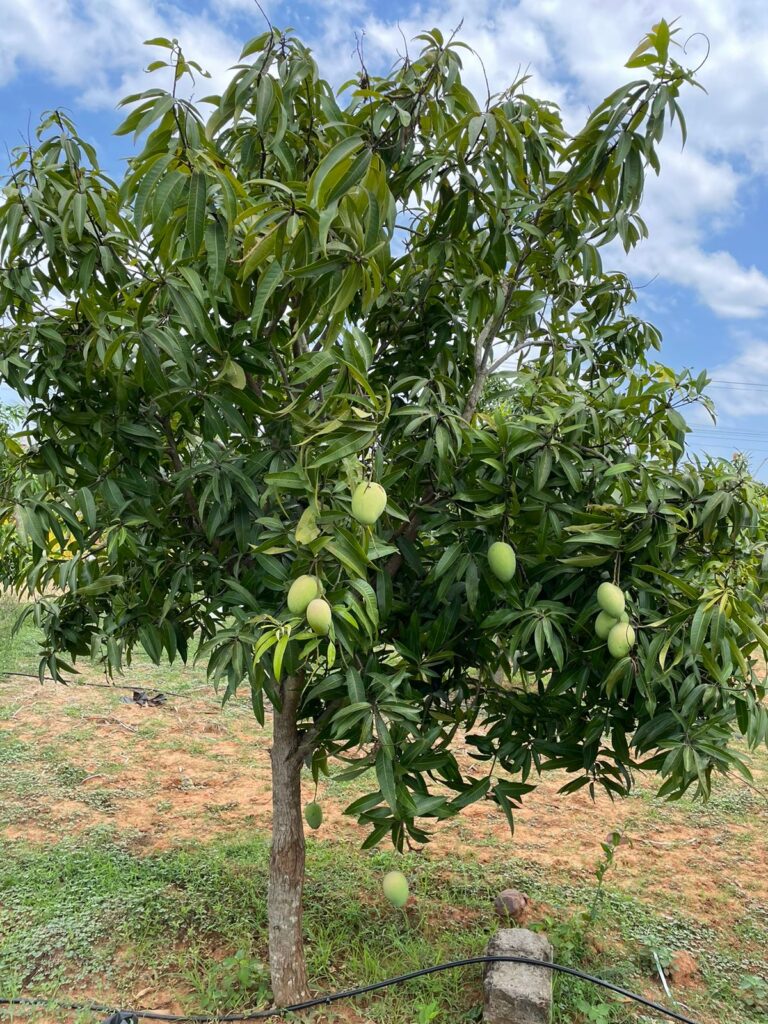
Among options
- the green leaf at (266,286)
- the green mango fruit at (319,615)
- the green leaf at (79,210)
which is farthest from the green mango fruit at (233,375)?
the green mango fruit at (319,615)

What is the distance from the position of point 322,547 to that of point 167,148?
82 centimetres

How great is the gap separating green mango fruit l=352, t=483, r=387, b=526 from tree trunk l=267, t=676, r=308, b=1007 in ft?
3.47

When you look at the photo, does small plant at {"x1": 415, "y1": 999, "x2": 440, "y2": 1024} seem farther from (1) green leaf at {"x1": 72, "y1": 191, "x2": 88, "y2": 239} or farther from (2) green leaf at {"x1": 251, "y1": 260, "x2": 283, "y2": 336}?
(1) green leaf at {"x1": 72, "y1": 191, "x2": 88, "y2": 239}

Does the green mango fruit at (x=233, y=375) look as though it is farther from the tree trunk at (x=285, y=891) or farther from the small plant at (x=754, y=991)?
the small plant at (x=754, y=991)

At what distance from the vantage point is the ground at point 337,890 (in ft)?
7.78

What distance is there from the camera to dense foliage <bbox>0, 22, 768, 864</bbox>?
1530mm

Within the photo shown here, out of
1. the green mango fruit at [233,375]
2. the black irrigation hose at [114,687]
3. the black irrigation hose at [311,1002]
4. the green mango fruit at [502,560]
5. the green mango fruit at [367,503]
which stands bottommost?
the black irrigation hose at [311,1002]

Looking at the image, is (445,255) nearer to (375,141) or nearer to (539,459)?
(375,141)

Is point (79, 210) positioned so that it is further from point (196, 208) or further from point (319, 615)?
point (319, 615)

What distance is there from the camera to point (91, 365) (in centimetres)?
177

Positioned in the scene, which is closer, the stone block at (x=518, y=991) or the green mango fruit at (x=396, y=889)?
the green mango fruit at (x=396, y=889)

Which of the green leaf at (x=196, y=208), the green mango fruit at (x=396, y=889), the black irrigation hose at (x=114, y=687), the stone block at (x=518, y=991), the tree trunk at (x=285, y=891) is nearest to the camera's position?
the green leaf at (x=196, y=208)

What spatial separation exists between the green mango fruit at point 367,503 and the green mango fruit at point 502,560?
40cm

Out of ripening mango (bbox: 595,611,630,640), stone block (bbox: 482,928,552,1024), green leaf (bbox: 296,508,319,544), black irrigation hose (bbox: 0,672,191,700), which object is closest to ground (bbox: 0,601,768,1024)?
stone block (bbox: 482,928,552,1024)
